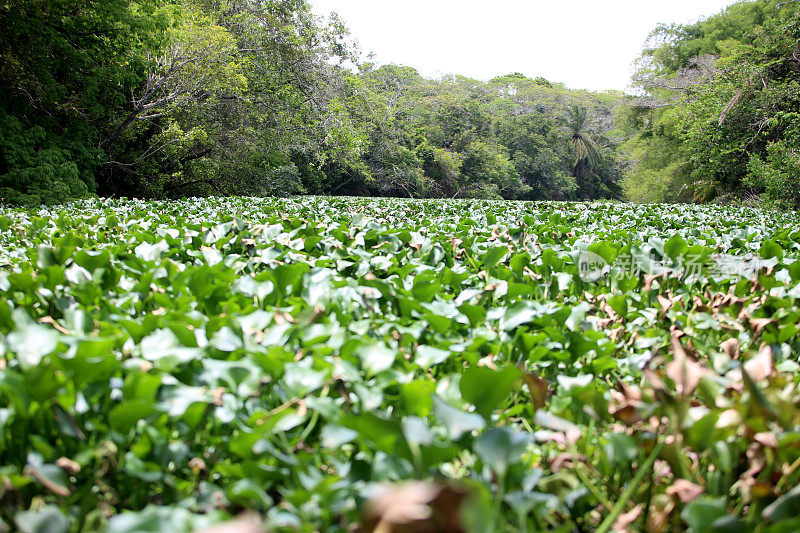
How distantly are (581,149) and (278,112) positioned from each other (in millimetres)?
37599

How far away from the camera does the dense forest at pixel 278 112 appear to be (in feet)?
37.2

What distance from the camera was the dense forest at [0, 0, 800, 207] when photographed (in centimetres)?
1134

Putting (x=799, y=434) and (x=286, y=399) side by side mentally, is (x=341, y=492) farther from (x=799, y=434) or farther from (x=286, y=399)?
(x=799, y=434)

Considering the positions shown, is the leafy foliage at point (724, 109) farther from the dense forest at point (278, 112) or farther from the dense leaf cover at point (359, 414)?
the dense leaf cover at point (359, 414)

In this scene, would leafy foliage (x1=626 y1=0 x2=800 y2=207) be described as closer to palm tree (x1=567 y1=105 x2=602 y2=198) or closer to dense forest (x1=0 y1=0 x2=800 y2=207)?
dense forest (x1=0 y1=0 x2=800 y2=207)

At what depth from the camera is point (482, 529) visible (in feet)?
1.69

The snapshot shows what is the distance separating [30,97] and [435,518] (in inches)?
562

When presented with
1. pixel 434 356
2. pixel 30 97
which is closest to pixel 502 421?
pixel 434 356

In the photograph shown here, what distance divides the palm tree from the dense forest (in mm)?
16658

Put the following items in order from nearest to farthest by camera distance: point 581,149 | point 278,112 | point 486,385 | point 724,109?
point 486,385, point 724,109, point 278,112, point 581,149

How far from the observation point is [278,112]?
18734 millimetres

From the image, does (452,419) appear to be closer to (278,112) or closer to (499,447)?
(499,447)

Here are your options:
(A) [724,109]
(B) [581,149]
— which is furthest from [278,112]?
(B) [581,149]

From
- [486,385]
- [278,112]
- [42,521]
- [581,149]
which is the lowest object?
[42,521]
